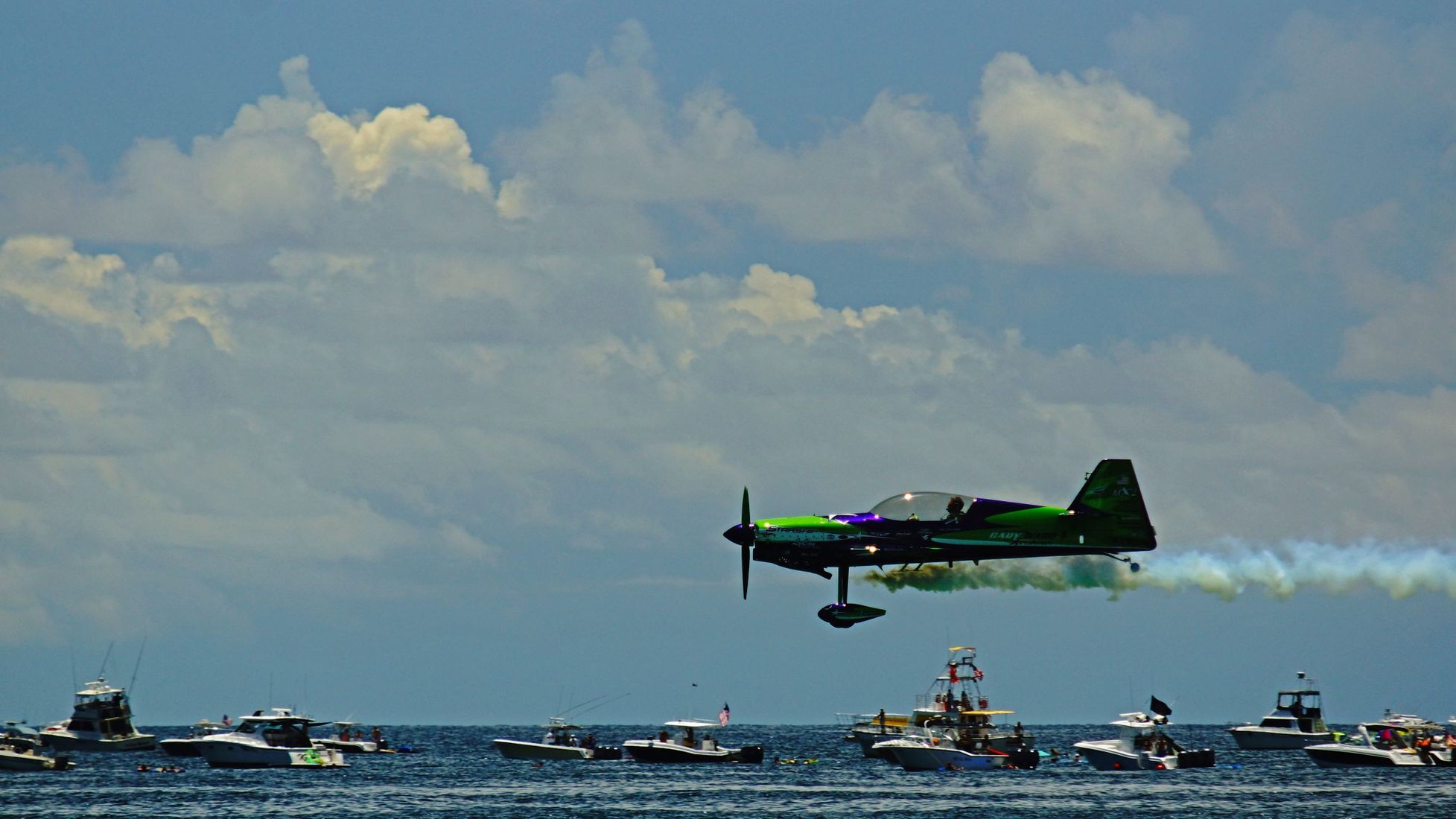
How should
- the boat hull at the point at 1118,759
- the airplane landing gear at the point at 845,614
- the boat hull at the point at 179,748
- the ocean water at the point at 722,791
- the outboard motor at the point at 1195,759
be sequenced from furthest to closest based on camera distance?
the boat hull at the point at 179,748, the outboard motor at the point at 1195,759, the boat hull at the point at 1118,759, the ocean water at the point at 722,791, the airplane landing gear at the point at 845,614

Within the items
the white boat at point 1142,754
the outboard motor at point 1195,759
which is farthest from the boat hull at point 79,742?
the outboard motor at point 1195,759

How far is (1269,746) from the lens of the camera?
143 m

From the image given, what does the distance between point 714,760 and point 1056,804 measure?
41.6 metres

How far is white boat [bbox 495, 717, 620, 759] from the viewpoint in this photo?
13550 cm

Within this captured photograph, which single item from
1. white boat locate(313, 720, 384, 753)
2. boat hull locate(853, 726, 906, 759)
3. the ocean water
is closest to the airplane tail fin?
the ocean water

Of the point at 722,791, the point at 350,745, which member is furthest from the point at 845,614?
the point at 350,745

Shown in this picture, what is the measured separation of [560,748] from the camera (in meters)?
138

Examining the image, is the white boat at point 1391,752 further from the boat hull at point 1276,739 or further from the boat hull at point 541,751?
the boat hull at point 541,751

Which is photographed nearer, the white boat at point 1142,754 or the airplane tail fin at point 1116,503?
the airplane tail fin at point 1116,503

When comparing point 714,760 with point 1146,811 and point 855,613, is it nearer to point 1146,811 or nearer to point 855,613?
point 1146,811

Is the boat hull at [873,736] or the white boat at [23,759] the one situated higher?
the boat hull at [873,736]

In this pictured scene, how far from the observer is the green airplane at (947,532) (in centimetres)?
5550

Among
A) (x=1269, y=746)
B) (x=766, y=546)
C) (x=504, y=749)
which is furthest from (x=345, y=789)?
(x=1269, y=746)

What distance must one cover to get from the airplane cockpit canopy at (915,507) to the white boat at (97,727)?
99.9 metres
